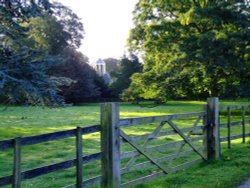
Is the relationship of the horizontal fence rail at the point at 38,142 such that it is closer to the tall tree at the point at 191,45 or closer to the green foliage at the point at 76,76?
the tall tree at the point at 191,45

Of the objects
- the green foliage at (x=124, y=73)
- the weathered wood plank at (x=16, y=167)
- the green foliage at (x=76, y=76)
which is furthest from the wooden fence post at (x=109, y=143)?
the green foliage at (x=124, y=73)

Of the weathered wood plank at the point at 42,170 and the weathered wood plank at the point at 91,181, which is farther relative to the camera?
the weathered wood plank at the point at 91,181

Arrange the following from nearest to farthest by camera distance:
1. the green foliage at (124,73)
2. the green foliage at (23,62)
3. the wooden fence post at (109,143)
Result: 1. the wooden fence post at (109,143)
2. the green foliage at (23,62)
3. the green foliage at (124,73)

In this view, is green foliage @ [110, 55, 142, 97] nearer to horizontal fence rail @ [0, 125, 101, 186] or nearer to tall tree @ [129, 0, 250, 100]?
tall tree @ [129, 0, 250, 100]

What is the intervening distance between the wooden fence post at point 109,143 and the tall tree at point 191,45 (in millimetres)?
15928

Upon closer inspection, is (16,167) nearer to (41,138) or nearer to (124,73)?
(41,138)

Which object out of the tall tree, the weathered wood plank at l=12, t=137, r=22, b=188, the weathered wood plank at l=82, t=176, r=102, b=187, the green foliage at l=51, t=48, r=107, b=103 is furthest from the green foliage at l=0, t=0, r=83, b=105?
the green foliage at l=51, t=48, r=107, b=103

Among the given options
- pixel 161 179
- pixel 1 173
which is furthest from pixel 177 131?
pixel 1 173

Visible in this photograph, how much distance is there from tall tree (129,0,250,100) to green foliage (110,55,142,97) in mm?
29013

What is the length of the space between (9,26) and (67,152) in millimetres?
4450

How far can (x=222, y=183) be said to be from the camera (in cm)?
576

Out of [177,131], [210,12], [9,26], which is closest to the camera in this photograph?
[177,131]

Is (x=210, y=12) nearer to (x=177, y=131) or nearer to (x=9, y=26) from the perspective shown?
(x=9, y=26)

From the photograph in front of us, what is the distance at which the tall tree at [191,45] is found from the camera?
20.2 m
